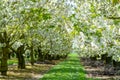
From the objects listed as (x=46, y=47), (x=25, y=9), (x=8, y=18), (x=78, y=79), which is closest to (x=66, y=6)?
(x=25, y=9)

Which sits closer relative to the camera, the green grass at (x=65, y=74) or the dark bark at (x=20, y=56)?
the green grass at (x=65, y=74)

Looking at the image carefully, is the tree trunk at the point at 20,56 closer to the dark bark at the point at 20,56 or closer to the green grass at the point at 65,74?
the dark bark at the point at 20,56

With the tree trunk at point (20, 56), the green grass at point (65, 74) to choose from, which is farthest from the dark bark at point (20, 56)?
the green grass at point (65, 74)

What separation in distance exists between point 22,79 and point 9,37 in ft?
13.3

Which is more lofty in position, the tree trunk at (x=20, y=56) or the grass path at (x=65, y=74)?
the tree trunk at (x=20, y=56)

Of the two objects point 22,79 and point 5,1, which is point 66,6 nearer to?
point 5,1

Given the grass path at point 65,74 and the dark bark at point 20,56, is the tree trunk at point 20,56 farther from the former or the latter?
the grass path at point 65,74

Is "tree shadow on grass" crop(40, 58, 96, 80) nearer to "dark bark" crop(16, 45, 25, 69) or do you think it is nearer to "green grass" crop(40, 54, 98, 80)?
"green grass" crop(40, 54, 98, 80)

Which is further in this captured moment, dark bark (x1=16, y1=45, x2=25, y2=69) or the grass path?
dark bark (x1=16, y1=45, x2=25, y2=69)

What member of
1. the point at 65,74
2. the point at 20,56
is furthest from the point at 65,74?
the point at 20,56

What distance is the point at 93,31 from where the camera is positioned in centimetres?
917

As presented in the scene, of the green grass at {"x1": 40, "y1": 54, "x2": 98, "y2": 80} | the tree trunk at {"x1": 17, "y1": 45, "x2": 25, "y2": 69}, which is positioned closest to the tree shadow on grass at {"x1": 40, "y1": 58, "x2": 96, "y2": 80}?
the green grass at {"x1": 40, "y1": 54, "x2": 98, "y2": 80}

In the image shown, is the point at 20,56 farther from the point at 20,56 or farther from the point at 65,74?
the point at 65,74

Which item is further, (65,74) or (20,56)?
(20,56)
